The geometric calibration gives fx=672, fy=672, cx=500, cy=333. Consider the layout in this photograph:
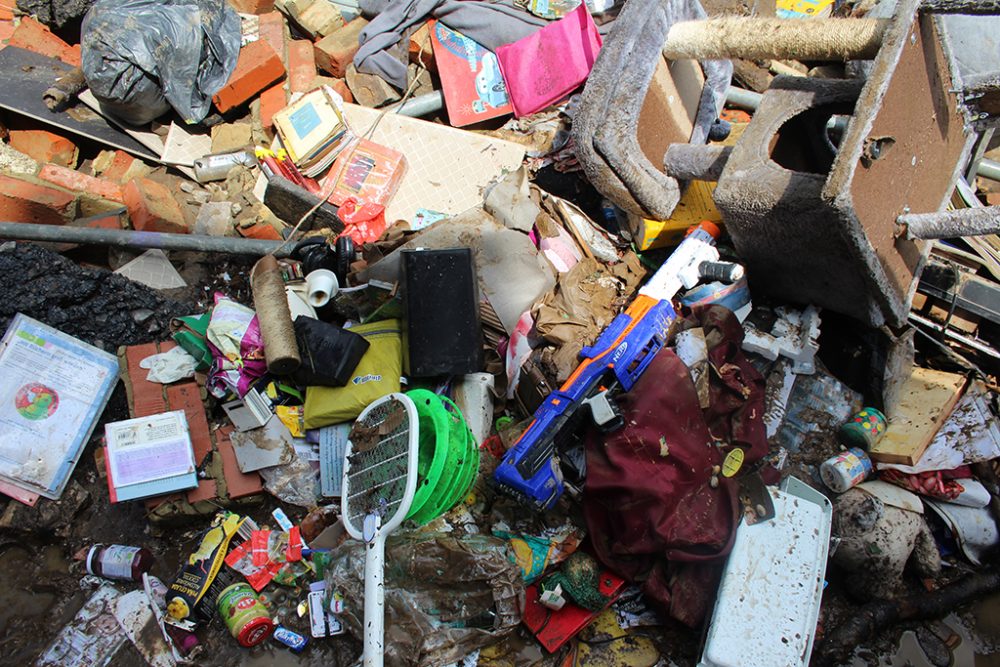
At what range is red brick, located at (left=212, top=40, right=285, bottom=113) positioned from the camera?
11.8 ft

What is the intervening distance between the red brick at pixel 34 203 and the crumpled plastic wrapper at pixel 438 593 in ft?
7.56

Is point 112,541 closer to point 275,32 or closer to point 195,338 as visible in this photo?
point 195,338

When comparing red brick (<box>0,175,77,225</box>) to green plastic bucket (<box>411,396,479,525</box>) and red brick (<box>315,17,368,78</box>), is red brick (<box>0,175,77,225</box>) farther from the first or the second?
green plastic bucket (<box>411,396,479,525</box>)

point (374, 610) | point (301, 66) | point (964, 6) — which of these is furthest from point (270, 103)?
point (964, 6)

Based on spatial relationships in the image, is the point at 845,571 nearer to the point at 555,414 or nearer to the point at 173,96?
the point at 555,414

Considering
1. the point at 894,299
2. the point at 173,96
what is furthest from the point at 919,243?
the point at 173,96

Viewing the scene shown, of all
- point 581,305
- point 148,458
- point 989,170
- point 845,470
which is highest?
point 989,170

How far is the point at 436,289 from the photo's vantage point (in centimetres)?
270

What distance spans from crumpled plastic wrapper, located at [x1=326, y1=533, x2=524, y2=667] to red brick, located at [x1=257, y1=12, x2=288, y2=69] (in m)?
2.82

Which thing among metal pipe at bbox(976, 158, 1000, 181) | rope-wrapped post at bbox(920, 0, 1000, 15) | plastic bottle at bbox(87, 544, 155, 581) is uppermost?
rope-wrapped post at bbox(920, 0, 1000, 15)

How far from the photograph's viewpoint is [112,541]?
2605 millimetres

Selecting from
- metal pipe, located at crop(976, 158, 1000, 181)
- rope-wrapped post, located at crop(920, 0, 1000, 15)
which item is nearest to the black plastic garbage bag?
rope-wrapped post, located at crop(920, 0, 1000, 15)

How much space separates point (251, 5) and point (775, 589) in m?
3.99

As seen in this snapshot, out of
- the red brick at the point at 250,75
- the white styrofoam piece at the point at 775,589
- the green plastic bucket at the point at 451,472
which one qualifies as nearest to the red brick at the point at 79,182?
the red brick at the point at 250,75
